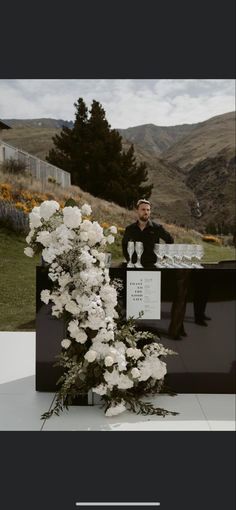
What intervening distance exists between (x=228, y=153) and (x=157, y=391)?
21.7ft

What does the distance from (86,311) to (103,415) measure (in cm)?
67

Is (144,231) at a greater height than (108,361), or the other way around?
(144,231)

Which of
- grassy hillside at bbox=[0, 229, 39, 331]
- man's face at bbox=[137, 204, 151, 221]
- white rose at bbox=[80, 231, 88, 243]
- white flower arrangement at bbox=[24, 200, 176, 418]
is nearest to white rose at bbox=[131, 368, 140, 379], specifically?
white flower arrangement at bbox=[24, 200, 176, 418]

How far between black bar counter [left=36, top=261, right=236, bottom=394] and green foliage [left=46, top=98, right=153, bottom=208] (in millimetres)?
5430

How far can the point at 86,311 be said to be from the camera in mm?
3398

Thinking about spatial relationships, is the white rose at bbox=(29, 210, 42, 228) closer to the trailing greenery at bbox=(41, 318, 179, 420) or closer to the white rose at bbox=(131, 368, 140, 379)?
the trailing greenery at bbox=(41, 318, 179, 420)

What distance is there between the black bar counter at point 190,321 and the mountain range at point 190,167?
17.7ft

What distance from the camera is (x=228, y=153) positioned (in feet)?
31.0

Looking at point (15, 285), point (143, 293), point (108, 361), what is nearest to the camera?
point (108, 361)

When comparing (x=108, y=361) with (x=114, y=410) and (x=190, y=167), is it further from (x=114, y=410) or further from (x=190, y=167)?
(x=190, y=167)

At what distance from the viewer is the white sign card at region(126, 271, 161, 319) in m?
3.69

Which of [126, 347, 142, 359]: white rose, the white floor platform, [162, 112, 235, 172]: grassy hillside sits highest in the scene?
[162, 112, 235, 172]: grassy hillside

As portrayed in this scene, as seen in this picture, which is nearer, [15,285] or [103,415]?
[103,415]

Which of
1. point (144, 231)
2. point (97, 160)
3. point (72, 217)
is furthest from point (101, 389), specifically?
point (97, 160)
